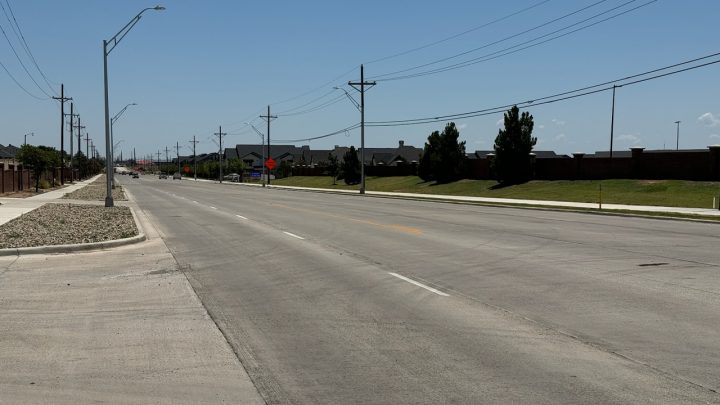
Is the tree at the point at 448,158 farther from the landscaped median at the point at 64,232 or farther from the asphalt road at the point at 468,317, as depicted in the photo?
the asphalt road at the point at 468,317

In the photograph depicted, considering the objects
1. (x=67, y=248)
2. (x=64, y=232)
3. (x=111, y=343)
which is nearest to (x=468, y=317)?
(x=111, y=343)

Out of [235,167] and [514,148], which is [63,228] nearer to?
[514,148]

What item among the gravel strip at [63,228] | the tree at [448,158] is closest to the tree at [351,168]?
the tree at [448,158]

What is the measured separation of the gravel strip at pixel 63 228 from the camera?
651 inches

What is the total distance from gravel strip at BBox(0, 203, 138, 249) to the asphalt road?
2.82 m

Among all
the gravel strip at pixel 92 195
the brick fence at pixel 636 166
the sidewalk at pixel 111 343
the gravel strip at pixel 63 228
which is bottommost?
the gravel strip at pixel 92 195

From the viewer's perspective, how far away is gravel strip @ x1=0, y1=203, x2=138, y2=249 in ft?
54.2

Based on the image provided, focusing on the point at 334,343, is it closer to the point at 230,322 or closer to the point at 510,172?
the point at 230,322

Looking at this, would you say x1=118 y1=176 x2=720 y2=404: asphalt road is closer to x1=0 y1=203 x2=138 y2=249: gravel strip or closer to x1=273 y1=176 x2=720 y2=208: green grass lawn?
x1=0 y1=203 x2=138 y2=249: gravel strip

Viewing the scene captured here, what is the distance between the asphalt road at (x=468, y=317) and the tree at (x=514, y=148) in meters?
36.8

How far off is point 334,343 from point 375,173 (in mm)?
80838

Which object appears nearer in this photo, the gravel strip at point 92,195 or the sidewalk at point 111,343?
the sidewalk at point 111,343

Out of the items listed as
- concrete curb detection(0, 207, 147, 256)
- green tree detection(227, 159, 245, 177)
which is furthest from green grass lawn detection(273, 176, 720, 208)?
green tree detection(227, 159, 245, 177)

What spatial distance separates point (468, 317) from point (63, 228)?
1545cm
